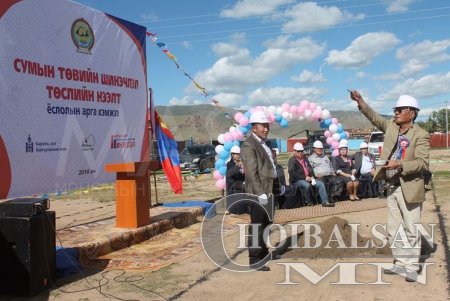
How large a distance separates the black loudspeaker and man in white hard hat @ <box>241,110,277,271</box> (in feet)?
8.33

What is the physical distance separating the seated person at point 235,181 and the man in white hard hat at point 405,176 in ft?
16.3

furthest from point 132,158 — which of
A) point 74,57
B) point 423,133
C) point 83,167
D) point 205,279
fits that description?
point 423,133

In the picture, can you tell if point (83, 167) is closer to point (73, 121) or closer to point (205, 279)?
point (73, 121)

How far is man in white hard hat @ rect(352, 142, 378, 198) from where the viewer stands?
12.0m

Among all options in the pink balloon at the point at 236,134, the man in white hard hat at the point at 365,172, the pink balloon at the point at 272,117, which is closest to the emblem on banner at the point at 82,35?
the pink balloon at the point at 236,134

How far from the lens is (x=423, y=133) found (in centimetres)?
539

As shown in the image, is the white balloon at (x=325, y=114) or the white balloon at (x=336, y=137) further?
the white balloon at (x=325, y=114)

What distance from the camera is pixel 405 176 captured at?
17.5ft

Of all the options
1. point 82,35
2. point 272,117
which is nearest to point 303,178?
point 272,117

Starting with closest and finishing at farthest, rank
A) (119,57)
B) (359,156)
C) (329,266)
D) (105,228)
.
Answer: (329,266) < (105,228) < (119,57) < (359,156)

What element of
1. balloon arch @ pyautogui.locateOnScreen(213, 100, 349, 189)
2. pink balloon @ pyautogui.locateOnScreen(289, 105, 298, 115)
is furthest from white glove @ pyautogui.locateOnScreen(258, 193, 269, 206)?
pink balloon @ pyautogui.locateOnScreen(289, 105, 298, 115)

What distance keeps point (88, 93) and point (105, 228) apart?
2283mm

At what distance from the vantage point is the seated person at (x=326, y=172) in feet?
37.6

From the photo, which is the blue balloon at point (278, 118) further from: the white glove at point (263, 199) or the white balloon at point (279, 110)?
the white glove at point (263, 199)
